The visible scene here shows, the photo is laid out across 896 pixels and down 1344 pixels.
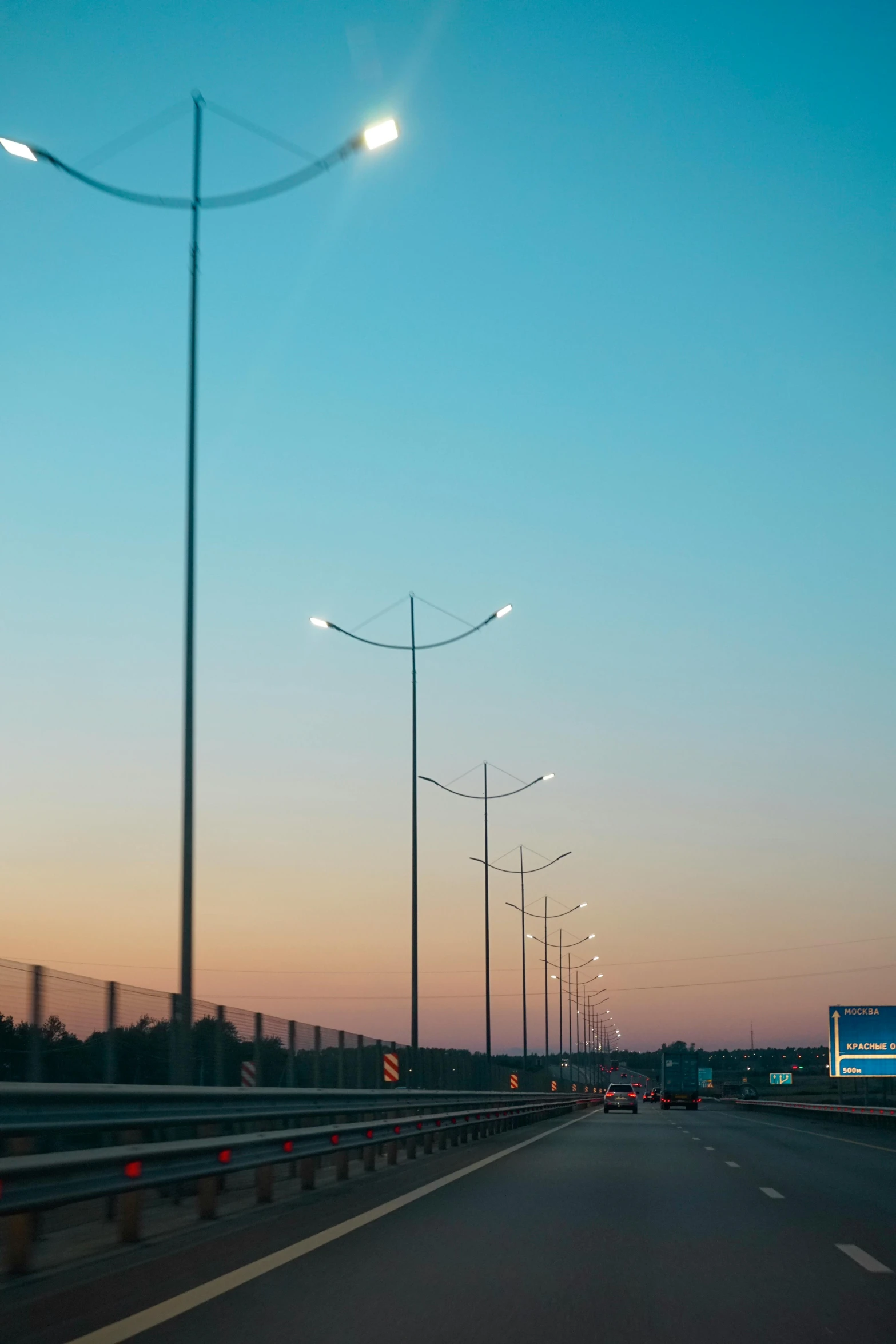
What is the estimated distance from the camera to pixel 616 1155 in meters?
24.6

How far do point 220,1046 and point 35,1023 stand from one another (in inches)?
194

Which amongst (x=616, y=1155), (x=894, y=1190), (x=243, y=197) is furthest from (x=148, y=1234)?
(x=616, y=1155)

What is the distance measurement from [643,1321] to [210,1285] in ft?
8.27

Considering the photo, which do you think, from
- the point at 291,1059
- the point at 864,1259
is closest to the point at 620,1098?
the point at 291,1059

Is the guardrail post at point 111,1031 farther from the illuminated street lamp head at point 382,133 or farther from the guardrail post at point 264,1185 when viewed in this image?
the illuminated street lamp head at point 382,133

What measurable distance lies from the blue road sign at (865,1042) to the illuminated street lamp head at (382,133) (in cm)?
5527

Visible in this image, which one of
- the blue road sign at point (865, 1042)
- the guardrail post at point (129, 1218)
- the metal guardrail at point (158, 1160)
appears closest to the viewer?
the metal guardrail at point (158, 1160)

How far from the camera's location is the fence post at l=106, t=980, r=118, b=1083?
15477 mm

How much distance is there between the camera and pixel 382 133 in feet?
55.3

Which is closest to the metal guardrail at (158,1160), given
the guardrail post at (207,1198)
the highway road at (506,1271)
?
the guardrail post at (207,1198)

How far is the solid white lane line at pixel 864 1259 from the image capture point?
10.6 m

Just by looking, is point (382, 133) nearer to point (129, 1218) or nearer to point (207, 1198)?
point (207, 1198)

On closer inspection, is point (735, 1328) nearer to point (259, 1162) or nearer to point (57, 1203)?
point (57, 1203)

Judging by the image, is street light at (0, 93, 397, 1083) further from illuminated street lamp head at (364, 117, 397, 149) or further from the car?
the car
